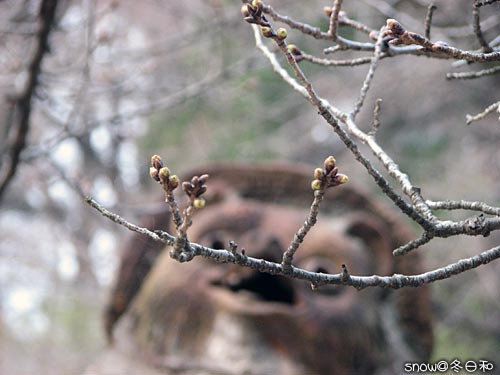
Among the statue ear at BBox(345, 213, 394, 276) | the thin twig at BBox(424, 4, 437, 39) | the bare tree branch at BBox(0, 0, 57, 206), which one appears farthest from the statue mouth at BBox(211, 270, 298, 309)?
the thin twig at BBox(424, 4, 437, 39)

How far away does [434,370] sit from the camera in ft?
6.71

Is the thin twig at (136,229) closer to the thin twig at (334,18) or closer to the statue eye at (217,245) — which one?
the thin twig at (334,18)

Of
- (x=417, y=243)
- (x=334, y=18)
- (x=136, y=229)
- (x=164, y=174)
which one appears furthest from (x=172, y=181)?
(x=334, y=18)

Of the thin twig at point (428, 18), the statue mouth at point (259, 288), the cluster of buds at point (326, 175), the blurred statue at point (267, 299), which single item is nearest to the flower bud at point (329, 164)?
the cluster of buds at point (326, 175)

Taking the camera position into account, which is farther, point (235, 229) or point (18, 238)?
point (18, 238)

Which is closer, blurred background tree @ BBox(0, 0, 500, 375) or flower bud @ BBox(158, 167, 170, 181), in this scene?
flower bud @ BBox(158, 167, 170, 181)

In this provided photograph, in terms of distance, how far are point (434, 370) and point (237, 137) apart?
12.4 feet

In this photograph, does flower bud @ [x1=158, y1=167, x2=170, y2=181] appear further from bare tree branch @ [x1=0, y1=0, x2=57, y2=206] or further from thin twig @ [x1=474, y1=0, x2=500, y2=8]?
bare tree branch @ [x1=0, y1=0, x2=57, y2=206]

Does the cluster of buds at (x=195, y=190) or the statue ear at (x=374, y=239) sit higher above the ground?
the statue ear at (x=374, y=239)

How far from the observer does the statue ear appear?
113 inches

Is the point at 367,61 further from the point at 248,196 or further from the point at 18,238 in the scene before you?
the point at 18,238

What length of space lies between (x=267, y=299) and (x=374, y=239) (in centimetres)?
65

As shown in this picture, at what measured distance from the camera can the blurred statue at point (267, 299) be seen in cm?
246

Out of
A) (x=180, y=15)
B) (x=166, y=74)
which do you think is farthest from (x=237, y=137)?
(x=180, y=15)
